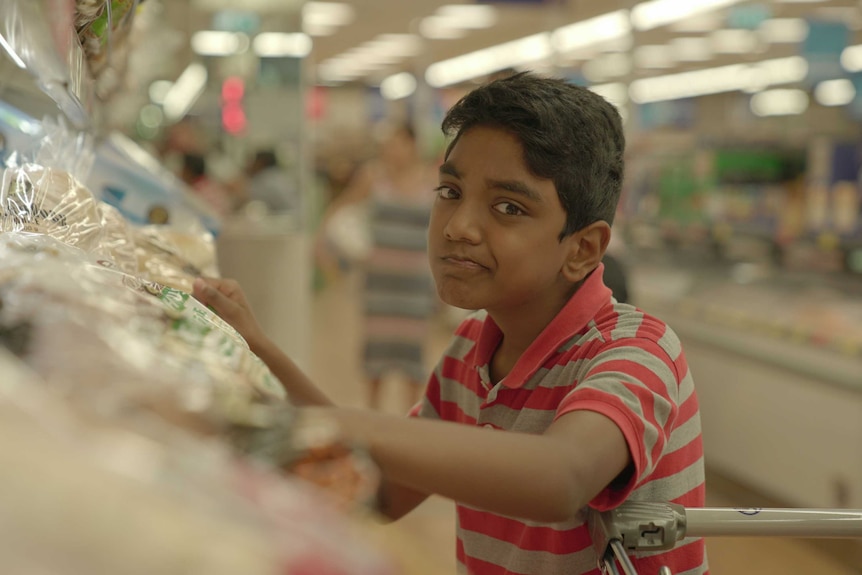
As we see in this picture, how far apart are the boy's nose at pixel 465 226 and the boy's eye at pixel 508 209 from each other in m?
0.03

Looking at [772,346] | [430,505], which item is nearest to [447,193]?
[430,505]

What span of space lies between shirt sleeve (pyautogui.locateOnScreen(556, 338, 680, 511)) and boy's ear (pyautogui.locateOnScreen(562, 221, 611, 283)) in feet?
0.46

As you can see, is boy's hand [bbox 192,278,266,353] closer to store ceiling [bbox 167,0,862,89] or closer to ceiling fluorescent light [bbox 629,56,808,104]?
store ceiling [bbox 167,0,862,89]

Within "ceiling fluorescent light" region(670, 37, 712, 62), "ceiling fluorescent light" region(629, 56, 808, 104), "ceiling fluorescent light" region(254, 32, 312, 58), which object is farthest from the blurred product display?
"ceiling fluorescent light" region(670, 37, 712, 62)

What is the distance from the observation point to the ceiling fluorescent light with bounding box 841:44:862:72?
559 cm

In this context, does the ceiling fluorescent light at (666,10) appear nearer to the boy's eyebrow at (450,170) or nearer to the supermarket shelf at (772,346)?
the supermarket shelf at (772,346)

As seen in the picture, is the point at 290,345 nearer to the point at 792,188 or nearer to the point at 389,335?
the point at 389,335

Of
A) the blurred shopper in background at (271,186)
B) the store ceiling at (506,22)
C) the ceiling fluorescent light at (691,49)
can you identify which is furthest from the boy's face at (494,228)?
the ceiling fluorescent light at (691,49)

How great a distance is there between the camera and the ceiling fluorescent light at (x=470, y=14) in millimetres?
11414

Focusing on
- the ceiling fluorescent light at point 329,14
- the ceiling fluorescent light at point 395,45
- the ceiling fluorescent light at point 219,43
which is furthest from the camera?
the ceiling fluorescent light at point 395,45

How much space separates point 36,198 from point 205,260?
0.37 meters

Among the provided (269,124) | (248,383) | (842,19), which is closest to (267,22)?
(269,124)

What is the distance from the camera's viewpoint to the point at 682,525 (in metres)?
0.96

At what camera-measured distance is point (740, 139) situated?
237 inches
